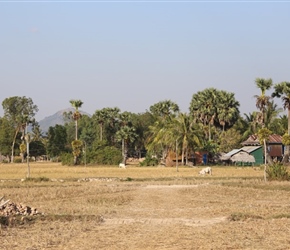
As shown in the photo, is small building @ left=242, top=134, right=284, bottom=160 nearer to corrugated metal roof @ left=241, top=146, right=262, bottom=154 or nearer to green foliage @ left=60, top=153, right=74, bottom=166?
corrugated metal roof @ left=241, top=146, right=262, bottom=154

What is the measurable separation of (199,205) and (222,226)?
8.37 metres

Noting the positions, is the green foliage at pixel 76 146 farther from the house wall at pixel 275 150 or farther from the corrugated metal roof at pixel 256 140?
the house wall at pixel 275 150

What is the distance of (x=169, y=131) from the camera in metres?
87.5

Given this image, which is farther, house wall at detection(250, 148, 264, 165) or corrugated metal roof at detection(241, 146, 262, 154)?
house wall at detection(250, 148, 264, 165)

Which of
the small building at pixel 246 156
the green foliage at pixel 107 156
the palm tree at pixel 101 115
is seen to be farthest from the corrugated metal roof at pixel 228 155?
the palm tree at pixel 101 115

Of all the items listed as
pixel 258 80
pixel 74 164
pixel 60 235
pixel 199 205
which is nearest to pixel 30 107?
pixel 74 164

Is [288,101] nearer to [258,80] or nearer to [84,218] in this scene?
[258,80]

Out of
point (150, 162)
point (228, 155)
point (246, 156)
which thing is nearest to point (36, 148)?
point (150, 162)

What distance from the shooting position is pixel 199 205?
1081 inches

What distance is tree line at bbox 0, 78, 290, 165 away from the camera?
8662 centimetres

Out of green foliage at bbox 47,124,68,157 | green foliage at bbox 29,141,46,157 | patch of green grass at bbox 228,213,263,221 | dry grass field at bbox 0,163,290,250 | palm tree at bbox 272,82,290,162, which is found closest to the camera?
dry grass field at bbox 0,163,290,250

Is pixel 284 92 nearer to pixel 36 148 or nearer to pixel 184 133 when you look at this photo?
pixel 184 133

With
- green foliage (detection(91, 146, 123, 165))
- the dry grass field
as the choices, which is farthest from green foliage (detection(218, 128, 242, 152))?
the dry grass field

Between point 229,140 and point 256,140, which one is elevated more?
point 229,140
